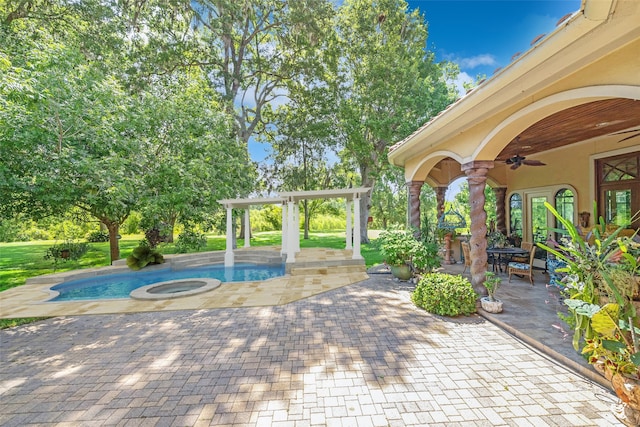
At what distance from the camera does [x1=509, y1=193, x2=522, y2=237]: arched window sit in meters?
10.4

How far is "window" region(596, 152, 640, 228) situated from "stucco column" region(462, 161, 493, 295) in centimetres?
392

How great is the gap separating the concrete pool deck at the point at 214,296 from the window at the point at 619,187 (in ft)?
22.2

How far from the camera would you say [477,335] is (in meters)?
4.35

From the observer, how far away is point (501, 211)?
11.0 metres

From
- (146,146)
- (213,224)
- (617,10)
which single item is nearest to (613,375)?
(617,10)

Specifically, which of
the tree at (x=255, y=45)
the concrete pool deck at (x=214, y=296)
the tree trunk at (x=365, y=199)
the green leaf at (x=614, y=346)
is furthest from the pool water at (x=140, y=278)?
the tree at (x=255, y=45)

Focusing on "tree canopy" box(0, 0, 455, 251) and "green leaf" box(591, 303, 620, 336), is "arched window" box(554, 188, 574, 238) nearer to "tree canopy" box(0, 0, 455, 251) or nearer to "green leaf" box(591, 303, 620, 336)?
"tree canopy" box(0, 0, 455, 251)

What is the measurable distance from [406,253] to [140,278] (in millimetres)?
9830

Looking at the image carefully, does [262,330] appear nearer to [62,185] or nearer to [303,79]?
[62,185]

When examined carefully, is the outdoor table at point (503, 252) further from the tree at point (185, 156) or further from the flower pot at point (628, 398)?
the tree at point (185, 156)

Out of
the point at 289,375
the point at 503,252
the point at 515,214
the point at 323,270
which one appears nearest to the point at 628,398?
Result: the point at 289,375

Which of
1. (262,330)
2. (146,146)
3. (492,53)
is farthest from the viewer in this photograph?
(492,53)

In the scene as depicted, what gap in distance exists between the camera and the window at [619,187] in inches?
260

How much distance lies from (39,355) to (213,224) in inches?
430
